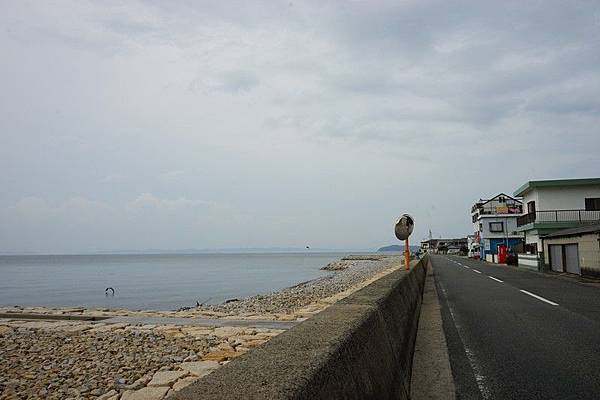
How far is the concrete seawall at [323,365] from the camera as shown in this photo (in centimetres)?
244

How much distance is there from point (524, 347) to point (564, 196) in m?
34.3

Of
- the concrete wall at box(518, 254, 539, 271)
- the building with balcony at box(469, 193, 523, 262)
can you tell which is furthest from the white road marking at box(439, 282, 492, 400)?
the building with balcony at box(469, 193, 523, 262)

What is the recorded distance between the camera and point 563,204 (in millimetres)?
37094

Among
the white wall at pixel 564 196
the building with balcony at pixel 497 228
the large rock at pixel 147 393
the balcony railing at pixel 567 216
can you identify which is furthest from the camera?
the building with balcony at pixel 497 228

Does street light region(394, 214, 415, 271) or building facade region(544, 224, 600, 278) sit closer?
street light region(394, 214, 415, 271)

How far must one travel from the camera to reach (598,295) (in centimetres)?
1598

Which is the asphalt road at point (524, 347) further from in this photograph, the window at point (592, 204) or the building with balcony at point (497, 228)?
the building with balcony at point (497, 228)

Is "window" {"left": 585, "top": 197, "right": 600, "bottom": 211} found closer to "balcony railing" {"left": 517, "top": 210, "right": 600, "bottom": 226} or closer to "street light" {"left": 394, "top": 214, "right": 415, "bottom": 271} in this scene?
"balcony railing" {"left": 517, "top": 210, "right": 600, "bottom": 226}

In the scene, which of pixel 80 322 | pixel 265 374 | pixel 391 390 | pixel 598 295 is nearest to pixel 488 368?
pixel 391 390

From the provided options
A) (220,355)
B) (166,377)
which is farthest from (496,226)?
(166,377)

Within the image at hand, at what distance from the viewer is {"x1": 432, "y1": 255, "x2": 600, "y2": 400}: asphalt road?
5.56m

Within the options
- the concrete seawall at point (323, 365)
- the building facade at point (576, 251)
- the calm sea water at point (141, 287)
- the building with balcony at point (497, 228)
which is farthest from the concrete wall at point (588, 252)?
the building with balcony at point (497, 228)

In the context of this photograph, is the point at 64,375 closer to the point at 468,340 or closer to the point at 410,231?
the point at 468,340

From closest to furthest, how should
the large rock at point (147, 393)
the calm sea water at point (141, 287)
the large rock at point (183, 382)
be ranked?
the large rock at point (147, 393), the large rock at point (183, 382), the calm sea water at point (141, 287)
